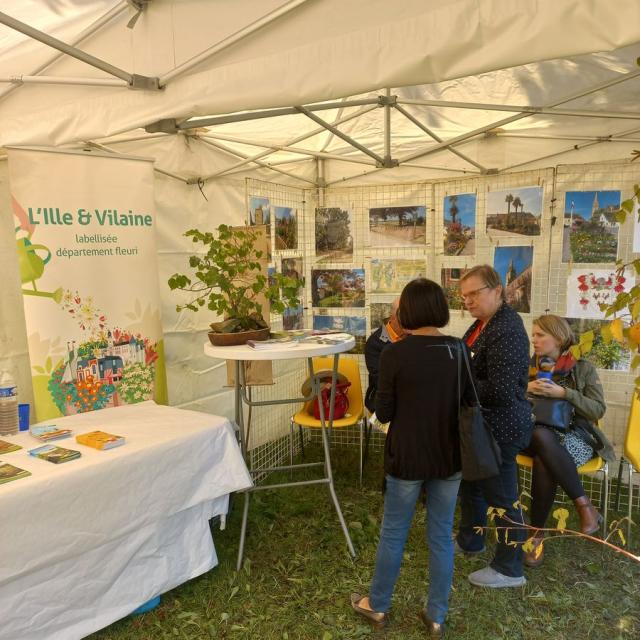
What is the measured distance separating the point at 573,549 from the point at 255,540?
5.65ft

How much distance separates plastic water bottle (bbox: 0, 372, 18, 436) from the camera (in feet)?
7.52

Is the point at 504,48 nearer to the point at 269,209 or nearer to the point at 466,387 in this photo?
the point at 466,387

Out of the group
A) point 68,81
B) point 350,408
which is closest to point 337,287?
point 350,408

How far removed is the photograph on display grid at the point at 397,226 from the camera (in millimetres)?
4008

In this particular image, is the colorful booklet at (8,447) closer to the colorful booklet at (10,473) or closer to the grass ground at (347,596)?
the colorful booklet at (10,473)

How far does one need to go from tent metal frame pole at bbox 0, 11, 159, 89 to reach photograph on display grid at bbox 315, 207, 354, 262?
2.44m

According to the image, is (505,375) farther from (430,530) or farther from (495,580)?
(495,580)

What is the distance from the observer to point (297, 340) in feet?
8.42

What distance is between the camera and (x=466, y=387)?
6.51ft

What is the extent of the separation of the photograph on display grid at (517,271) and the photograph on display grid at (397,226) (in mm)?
600

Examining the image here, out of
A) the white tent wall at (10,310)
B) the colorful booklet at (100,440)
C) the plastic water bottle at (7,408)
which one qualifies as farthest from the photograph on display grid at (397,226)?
the plastic water bottle at (7,408)

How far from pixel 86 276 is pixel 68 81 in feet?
3.49

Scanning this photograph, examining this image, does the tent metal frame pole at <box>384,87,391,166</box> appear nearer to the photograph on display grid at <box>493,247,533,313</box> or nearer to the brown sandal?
the photograph on display grid at <box>493,247,533,313</box>

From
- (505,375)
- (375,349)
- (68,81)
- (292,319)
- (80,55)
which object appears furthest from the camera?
(292,319)
